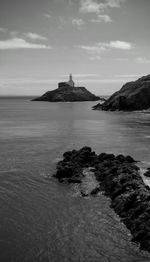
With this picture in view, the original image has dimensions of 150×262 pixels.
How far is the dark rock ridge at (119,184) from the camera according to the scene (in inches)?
823

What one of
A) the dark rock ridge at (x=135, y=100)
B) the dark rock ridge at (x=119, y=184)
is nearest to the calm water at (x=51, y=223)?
the dark rock ridge at (x=119, y=184)

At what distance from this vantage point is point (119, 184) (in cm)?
2838

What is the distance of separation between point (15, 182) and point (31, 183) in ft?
6.37

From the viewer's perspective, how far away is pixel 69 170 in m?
34.9

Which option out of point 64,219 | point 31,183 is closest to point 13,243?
point 64,219

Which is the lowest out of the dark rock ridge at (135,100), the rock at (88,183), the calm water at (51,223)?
the calm water at (51,223)

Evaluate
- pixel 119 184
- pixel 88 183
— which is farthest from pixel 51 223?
pixel 88 183

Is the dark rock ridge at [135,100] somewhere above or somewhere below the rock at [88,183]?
above

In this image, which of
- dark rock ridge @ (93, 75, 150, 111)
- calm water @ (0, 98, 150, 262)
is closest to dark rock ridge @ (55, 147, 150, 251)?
calm water @ (0, 98, 150, 262)

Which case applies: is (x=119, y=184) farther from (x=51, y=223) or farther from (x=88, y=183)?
(x=51, y=223)

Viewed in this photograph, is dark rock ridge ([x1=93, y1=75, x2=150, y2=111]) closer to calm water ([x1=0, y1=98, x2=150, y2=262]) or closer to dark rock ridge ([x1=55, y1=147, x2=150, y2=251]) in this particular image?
dark rock ridge ([x1=55, y1=147, x2=150, y2=251])

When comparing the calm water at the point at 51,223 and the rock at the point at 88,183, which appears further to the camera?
the rock at the point at 88,183

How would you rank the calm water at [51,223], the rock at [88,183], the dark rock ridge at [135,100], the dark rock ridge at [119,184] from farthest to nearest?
the dark rock ridge at [135,100]
the rock at [88,183]
the dark rock ridge at [119,184]
the calm water at [51,223]

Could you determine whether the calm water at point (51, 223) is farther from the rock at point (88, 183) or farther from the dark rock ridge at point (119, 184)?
the rock at point (88, 183)
